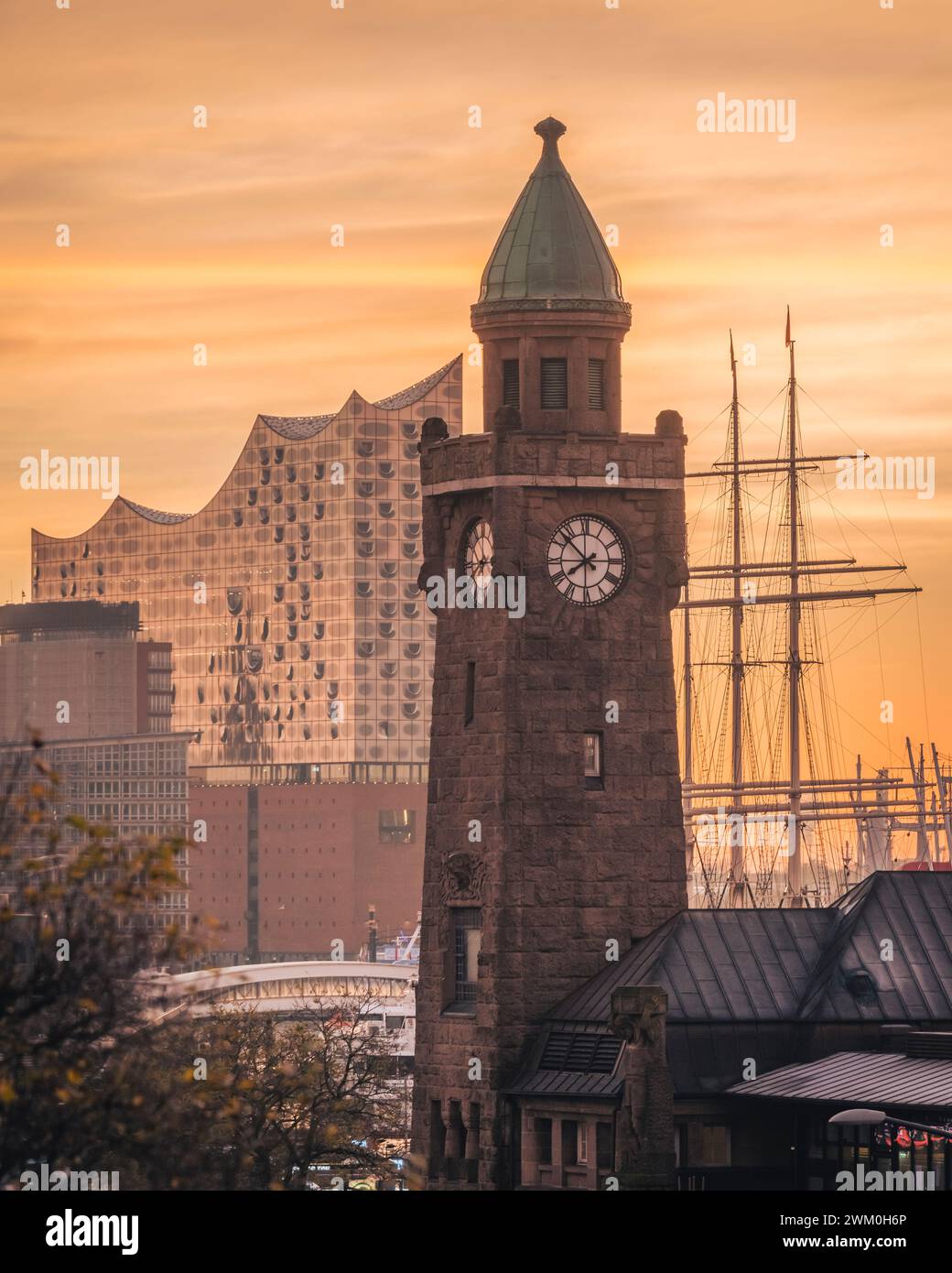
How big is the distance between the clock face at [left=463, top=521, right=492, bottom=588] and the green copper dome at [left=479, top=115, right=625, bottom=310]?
6292mm

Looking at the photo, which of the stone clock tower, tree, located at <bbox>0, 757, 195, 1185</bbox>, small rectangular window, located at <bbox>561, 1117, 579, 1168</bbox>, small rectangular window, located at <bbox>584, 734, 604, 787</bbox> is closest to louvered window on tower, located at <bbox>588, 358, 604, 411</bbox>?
the stone clock tower

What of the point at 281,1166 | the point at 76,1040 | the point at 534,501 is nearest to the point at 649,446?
the point at 534,501

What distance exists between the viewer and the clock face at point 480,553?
97.2 meters

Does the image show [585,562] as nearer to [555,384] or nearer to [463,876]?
[555,384]

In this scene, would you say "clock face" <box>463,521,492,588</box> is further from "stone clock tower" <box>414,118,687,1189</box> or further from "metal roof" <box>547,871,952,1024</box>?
"metal roof" <box>547,871,952,1024</box>

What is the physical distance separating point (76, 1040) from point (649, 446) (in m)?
45.3

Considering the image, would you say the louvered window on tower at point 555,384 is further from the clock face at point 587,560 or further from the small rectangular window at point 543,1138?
the small rectangular window at point 543,1138

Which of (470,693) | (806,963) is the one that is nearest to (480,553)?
(470,693)

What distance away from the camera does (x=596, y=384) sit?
98.8m

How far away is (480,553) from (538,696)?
458 cm

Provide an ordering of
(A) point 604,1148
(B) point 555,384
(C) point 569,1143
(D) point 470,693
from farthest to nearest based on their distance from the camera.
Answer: (B) point 555,384, (D) point 470,693, (C) point 569,1143, (A) point 604,1148

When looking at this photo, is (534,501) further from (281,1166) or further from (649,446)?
(281,1166)

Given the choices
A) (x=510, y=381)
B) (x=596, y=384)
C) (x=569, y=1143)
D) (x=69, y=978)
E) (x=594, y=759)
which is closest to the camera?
(x=69, y=978)

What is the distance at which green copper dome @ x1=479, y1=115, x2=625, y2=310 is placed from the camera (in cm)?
9869
